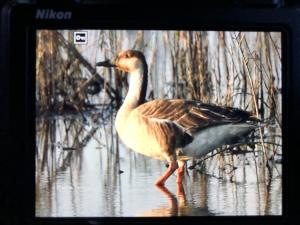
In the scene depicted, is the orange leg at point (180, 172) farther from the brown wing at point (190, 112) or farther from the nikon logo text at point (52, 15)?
the nikon logo text at point (52, 15)

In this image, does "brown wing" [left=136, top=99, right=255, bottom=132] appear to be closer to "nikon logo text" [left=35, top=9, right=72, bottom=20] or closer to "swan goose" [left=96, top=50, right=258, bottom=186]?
"swan goose" [left=96, top=50, right=258, bottom=186]

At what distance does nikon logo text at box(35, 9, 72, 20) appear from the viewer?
1286mm

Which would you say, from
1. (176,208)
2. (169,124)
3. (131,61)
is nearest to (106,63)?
(131,61)

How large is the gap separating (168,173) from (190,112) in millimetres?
122

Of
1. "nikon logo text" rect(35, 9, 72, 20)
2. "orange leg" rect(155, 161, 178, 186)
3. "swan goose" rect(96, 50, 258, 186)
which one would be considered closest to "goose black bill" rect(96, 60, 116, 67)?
"swan goose" rect(96, 50, 258, 186)

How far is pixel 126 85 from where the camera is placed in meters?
1.29

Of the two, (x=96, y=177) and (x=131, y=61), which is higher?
(x=131, y=61)

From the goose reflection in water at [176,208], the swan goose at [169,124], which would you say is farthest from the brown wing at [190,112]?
the goose reflection in water at [176,208]

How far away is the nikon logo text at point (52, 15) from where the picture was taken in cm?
129

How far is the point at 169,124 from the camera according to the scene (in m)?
1.31

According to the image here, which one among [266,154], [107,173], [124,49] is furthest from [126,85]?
[266,154]
